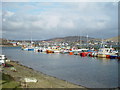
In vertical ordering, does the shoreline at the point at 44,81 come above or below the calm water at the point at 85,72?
above

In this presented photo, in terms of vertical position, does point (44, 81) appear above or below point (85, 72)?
above

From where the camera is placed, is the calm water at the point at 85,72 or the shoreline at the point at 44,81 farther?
the calm water at the point at 85,72

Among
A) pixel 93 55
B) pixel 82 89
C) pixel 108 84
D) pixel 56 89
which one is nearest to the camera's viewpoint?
pixel 56 89

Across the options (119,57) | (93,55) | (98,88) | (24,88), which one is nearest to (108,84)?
(98,88)

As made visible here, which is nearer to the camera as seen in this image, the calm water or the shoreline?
the shoreline

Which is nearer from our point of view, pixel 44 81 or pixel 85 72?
pixel 44 81

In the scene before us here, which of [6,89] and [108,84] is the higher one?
[6,89]

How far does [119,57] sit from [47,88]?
41622 millimetres

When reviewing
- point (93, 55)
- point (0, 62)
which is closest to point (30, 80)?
point (0, 62)

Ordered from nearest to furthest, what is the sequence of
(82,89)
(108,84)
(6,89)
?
(6,89), (82,89), (108,84)

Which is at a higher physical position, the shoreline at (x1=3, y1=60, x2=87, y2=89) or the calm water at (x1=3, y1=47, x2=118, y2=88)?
the shoreline at (x1=3, y1=60, x2=87, y2=89)

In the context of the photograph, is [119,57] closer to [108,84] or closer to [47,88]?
[108,84]

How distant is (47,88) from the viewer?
16.0 metres

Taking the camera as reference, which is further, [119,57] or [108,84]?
[119,57]
